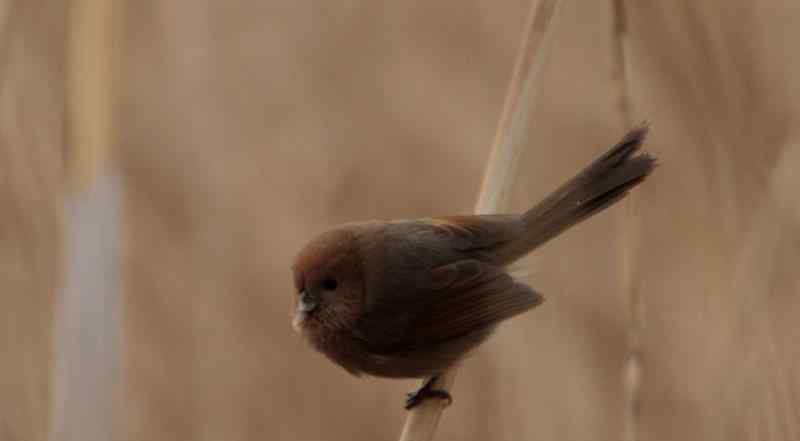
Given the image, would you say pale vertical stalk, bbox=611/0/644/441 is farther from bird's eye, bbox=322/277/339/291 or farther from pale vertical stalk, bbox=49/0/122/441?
pale vertical stalk, bbox=49/0/122/441

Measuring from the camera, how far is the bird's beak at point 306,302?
2.48 metres

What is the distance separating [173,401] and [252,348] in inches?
11.8

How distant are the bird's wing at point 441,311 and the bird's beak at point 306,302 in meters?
0.13

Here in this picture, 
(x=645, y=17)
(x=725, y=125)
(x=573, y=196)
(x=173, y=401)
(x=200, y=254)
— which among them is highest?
(x=645, y=17)

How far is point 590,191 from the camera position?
251cm

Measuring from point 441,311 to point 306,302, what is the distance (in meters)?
0.34

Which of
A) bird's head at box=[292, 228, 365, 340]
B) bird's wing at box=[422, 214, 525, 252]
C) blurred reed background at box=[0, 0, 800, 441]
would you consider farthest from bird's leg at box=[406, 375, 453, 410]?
blurred reed background at box=[0, 0, 800, 441]

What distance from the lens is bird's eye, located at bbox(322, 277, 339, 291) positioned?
2500mm

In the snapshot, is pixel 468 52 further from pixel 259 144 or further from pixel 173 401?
pixel 173 401

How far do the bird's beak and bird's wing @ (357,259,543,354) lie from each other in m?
0.13

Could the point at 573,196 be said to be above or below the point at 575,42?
below

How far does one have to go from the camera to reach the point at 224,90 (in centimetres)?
353

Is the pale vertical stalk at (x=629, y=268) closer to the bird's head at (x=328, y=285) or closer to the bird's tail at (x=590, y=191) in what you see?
the bird's tail at (x=590, y=191)

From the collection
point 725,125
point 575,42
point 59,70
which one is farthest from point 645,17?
point 59,70
